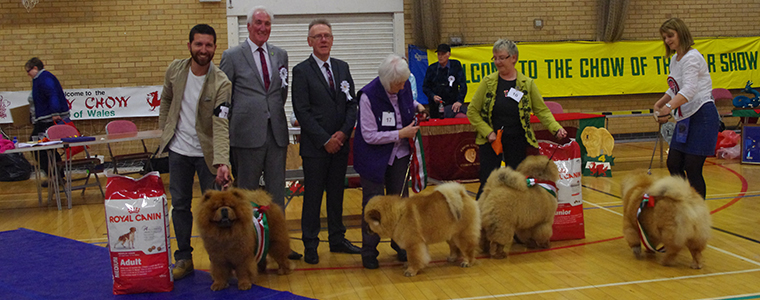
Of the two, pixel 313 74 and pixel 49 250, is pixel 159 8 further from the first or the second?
pixel 313 74

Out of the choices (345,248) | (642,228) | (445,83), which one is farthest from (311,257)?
(445,83)

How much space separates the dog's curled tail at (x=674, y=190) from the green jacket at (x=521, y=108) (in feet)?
2.94

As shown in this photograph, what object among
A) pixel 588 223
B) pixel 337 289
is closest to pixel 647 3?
pixel 588 223

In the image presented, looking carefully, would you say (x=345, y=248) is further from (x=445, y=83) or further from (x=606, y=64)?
(x=606, y=64)

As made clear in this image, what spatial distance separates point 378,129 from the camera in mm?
3732

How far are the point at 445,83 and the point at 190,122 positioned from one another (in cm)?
506

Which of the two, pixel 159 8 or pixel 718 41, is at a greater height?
pixel 159 8

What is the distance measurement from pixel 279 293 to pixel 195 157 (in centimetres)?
102

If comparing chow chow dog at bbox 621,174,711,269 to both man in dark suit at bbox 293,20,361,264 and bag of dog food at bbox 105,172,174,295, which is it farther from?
bag of dog food at bbox 105,172,174,295

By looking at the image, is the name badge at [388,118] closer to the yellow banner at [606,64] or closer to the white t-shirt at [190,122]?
the white t-shirt at [190,122]

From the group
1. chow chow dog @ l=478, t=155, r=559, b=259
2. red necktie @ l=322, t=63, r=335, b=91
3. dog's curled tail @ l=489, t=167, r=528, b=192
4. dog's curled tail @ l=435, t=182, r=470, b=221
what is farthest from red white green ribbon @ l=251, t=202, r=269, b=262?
dog's curled tail @ l=489, t=167, r=528, b=192

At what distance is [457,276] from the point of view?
11.9 ft

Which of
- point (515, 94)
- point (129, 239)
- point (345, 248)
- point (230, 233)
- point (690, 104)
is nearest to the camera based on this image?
point (230, 233)

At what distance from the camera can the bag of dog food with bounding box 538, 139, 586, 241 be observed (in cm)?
428
